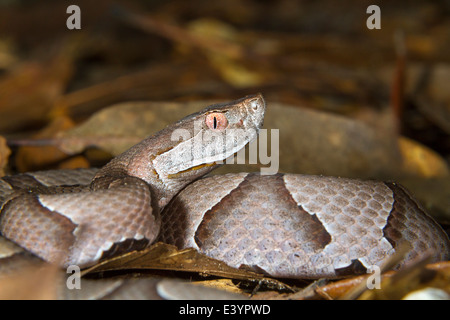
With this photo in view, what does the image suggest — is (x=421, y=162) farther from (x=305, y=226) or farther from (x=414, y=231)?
(x=305, y=226)

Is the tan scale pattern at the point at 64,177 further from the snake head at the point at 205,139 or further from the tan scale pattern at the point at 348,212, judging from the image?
the tan scale pattern at the point at 348,212

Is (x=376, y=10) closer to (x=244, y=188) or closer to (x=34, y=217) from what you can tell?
(x=244, y=188)

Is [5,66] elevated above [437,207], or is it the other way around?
[5,66]

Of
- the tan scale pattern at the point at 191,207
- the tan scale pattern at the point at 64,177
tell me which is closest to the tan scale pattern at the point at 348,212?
the tan scale pattern at the point at 191,207

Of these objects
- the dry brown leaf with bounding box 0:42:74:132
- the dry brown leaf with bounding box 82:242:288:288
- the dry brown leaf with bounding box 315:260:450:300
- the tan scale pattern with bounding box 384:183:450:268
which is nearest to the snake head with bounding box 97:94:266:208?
the dry brown leaf with bounding box 82:242:288:288

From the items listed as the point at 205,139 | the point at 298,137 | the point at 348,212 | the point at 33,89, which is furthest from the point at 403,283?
the point at 33,89
